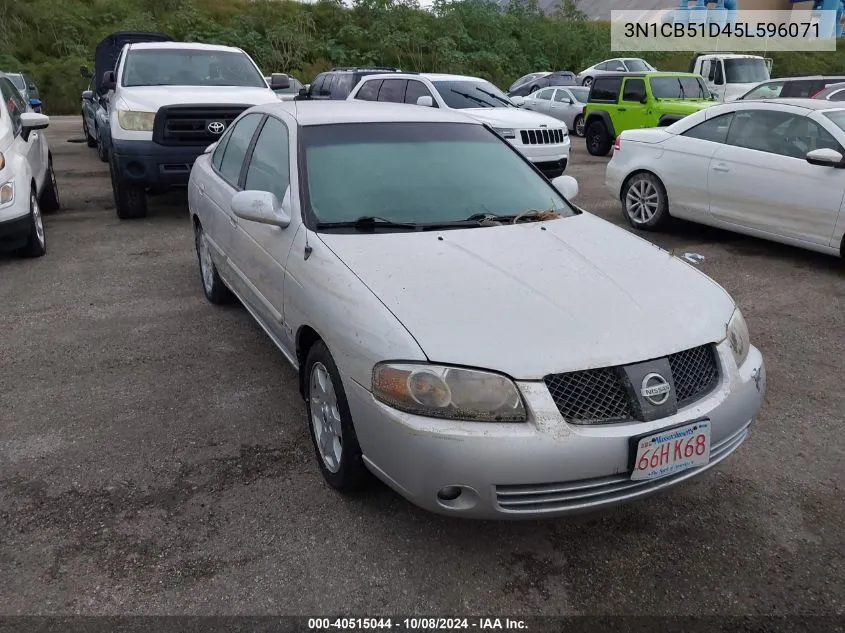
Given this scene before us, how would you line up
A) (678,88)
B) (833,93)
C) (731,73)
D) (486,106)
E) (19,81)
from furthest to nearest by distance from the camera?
(731,73)
(19,81)
(678,88)
(833,93)
(486,106)

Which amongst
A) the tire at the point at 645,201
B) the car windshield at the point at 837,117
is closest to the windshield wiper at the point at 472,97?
the tire at the point at 645,201

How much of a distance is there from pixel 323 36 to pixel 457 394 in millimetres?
34292

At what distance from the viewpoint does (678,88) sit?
14.2m

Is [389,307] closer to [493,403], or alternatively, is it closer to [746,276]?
[493,403]

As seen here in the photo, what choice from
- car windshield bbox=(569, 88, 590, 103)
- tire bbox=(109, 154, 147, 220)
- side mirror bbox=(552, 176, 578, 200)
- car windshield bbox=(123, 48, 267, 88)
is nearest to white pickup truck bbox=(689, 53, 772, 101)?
car windshield bbox=(569, 88, 590, 103)

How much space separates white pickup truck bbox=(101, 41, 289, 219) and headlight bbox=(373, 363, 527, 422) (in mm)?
6450

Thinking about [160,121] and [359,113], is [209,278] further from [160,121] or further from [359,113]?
[160,121]

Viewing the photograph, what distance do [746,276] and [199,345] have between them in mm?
4765

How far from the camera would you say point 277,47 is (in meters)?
31.2

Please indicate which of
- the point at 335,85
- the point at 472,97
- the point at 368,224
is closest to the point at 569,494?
the point at 368,224

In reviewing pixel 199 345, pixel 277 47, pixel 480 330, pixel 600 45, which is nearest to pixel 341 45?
pixel 277 47

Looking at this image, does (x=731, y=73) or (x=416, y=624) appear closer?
(x=416, y=624)

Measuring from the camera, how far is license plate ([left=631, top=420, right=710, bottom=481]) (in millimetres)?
2453

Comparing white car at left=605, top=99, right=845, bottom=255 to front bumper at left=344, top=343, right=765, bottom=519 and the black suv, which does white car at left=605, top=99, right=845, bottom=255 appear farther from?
the black suv
